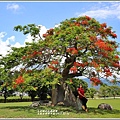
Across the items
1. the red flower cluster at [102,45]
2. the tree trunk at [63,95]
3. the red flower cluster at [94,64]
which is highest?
the red flower cluster at [102,45]

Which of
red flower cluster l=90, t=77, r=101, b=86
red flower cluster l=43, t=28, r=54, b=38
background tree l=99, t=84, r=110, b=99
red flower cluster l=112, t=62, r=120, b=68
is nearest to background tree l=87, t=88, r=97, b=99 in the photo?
background tree l=99, t=84, r=110, b=99

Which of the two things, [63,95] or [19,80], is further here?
[63,95]

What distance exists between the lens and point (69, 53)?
37.0 feet

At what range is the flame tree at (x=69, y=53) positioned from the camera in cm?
1066

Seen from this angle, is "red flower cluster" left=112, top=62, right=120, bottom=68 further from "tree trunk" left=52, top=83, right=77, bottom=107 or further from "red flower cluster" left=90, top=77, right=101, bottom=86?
"tree trunk" left=52, top=83, right=77, bottom=107

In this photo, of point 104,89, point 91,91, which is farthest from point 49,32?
→ point 104,89

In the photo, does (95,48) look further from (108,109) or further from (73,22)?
(108,109)

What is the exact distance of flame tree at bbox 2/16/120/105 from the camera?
10656 millimetres

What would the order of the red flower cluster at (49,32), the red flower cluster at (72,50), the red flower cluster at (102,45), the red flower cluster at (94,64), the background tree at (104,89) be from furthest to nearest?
the red flower cluster at (49,32) → the background tree at (104,89) → the red flower cluster at (72,50) → the red flower cluster at (102,45) → the red flower cluster at (94,64)

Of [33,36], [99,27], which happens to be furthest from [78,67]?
[33,36]

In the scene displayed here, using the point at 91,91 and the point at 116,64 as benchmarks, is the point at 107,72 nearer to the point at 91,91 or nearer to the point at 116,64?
the point at 116,64

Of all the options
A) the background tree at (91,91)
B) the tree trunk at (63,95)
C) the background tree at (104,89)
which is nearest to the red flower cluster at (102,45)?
the background tree at (104,89)

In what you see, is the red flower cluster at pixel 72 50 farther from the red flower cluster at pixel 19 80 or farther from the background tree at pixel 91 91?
the background tree at pixel 91 91

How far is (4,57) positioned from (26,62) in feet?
4.00
